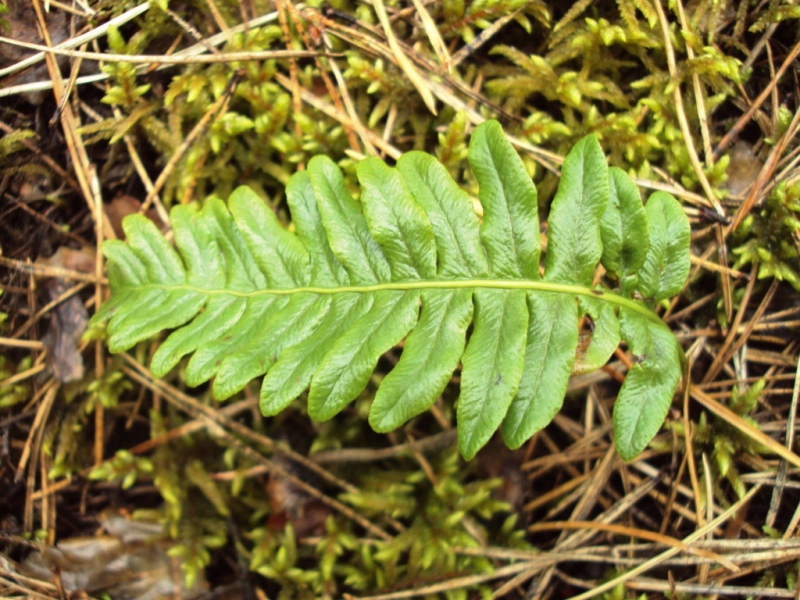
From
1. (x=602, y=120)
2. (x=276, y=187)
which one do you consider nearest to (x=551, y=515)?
(x=602, y=120)

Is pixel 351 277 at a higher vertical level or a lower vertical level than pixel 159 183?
lower

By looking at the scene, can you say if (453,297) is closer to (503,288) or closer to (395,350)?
(503,288)

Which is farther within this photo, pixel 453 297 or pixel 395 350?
pixel 395 350

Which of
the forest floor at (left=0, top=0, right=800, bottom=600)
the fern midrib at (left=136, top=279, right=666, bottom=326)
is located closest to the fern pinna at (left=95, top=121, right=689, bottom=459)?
the fern midrib at (left=136, top=279, right=666, bottom=326)

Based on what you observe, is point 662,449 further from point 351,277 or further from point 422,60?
point 422,60

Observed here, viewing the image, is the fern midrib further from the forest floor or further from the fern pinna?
the forest floor

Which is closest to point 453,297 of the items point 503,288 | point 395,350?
point 503,288
